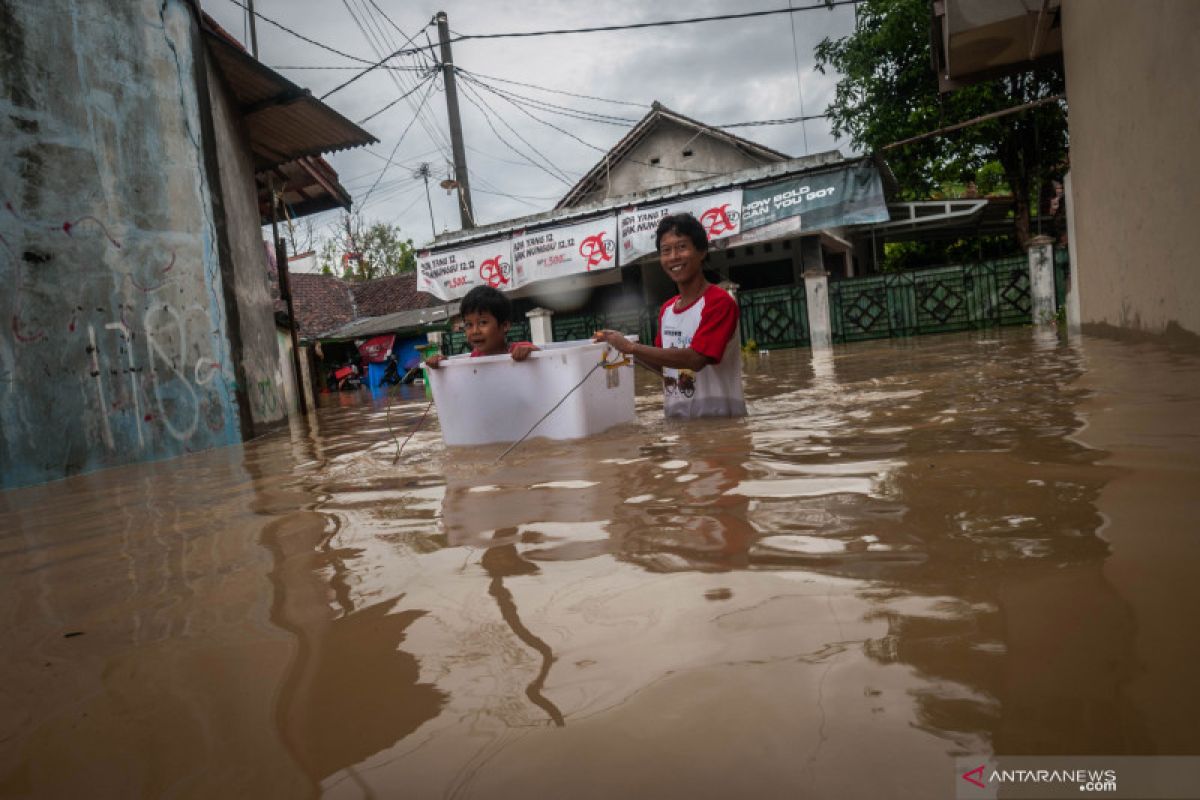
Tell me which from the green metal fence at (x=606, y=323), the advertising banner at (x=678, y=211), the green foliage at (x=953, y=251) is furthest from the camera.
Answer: the green foliage at (x=953, y=251)

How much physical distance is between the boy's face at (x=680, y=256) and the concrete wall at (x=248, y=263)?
505 cm

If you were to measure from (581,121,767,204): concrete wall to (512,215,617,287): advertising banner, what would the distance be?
3.70 m

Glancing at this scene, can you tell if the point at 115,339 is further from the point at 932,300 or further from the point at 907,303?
the point at 932,300

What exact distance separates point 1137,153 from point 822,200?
844cm

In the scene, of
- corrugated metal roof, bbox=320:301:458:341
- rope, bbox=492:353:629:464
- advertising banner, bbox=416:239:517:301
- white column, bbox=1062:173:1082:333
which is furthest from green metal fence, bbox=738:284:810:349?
rope, bbox=492:353:629:464

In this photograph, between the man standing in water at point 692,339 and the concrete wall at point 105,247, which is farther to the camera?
the concrete wall at point 105,247

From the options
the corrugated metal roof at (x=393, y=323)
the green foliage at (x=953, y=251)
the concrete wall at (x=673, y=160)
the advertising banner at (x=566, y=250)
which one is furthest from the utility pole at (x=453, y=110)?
the green foliage at (x=953, y=251)

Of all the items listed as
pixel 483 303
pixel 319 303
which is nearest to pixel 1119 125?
pixel 483 303

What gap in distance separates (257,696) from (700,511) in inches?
46.0

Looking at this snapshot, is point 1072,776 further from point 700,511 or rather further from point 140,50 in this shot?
point 140,50

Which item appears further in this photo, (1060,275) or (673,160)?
(673,160)

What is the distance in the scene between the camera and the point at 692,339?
11.4ft

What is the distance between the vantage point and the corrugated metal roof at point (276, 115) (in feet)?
24.4

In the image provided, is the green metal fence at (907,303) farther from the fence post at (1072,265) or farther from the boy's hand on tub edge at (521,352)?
the boy's hand on tub edge at (521,352)
